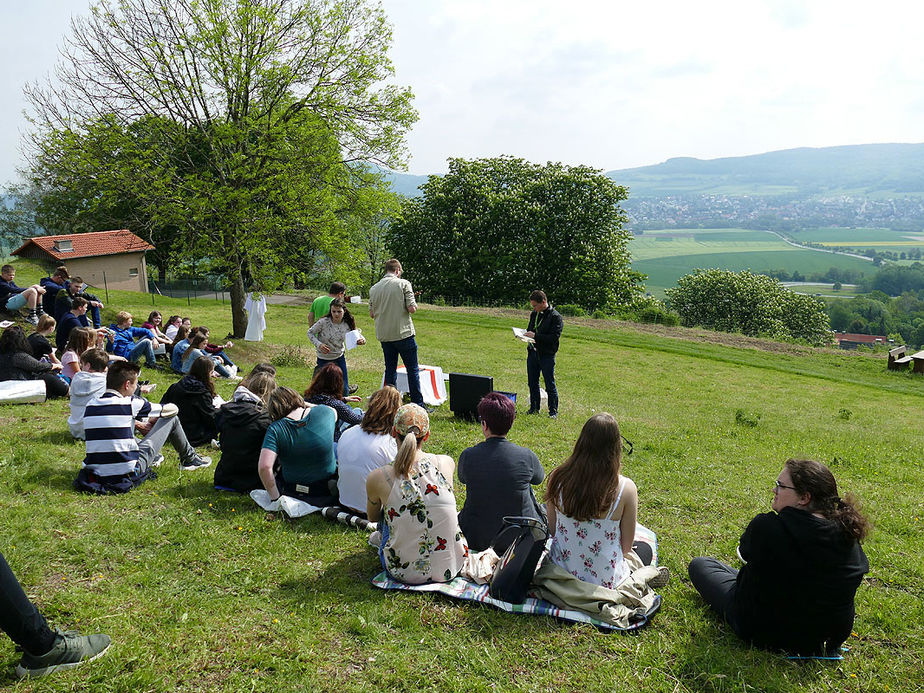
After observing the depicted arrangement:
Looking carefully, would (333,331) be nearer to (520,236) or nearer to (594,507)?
(594,507)

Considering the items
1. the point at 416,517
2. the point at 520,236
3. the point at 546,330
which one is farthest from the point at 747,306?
the point at 416,517

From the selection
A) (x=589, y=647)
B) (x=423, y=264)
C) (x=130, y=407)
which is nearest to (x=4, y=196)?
(x=423, y=264)

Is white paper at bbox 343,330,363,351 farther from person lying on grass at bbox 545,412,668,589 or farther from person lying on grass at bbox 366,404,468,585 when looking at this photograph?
person lying on grass at bbox 545,412,668,589

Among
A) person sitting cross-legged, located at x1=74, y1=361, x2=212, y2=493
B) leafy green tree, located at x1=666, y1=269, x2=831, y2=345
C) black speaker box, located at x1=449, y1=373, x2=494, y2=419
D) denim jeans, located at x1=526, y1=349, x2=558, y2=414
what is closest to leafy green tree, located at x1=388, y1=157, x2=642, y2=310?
leafy green tree, located at x1=666, y1=269, x2=831, y2=345

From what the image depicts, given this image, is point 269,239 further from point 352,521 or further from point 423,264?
point 423,264

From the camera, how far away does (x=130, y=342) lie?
13.1 m

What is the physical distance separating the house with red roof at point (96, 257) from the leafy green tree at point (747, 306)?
53.8 meters

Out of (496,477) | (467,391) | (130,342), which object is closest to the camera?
(496,477)

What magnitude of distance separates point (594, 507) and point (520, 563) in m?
0.73

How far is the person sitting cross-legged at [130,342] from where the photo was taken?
42.2ft

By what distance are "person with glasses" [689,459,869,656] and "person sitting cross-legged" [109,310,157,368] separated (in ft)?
41.0

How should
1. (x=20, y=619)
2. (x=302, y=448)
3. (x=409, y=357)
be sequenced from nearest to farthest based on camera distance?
(x=20, y=619), (x=302, y=448), (x=409, y=357)

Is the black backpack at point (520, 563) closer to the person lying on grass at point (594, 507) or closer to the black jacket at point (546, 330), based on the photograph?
the person lying on grass at point (594, 507)

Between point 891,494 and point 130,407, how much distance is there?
9.46 metres
